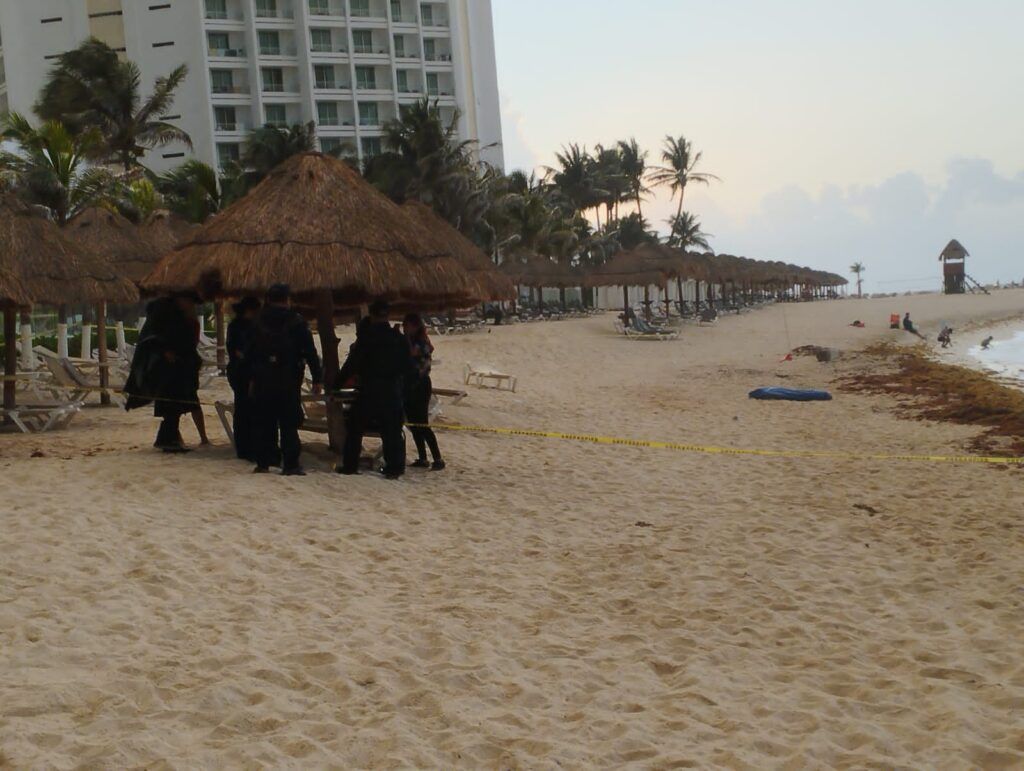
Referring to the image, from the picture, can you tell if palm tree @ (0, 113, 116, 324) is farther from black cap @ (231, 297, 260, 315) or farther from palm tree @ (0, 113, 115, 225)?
black cap @ (231, 297, 260, 315)

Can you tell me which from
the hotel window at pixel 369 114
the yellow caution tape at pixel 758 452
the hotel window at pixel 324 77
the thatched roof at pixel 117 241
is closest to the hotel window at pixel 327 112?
the hotel window at pixel 324 77

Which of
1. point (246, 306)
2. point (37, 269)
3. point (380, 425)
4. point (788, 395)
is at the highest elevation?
point (37, 269)

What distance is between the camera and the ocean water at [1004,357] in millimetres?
23087

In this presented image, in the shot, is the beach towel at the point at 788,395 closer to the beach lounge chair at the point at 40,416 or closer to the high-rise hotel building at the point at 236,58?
the beach lounge chair at the point at 40,416

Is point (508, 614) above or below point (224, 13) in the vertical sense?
below

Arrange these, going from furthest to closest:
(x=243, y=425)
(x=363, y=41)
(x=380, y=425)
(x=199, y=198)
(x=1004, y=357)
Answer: (x=363, y=41) → (x=1004, y=357) → (x=199, y=198) → (x=243, y=425) → (x=380, y=425)

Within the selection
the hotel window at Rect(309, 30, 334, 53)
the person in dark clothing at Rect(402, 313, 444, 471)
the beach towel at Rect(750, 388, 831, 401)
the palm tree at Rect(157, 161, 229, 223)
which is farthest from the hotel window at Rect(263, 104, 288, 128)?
the person in dark clothing at Rect(402, 313, 444, 471)

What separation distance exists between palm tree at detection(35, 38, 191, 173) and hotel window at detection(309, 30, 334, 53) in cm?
2375

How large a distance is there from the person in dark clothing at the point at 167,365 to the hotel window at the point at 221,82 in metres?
52.0

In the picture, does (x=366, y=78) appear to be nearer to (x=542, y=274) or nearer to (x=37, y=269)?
(x=542, y=274)

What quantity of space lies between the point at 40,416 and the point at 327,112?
49677 millimetres

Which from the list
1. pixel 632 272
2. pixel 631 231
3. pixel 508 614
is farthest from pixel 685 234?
pixel 508 614

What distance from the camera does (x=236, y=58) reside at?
186 ft

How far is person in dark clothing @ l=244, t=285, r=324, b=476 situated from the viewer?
7574mm
